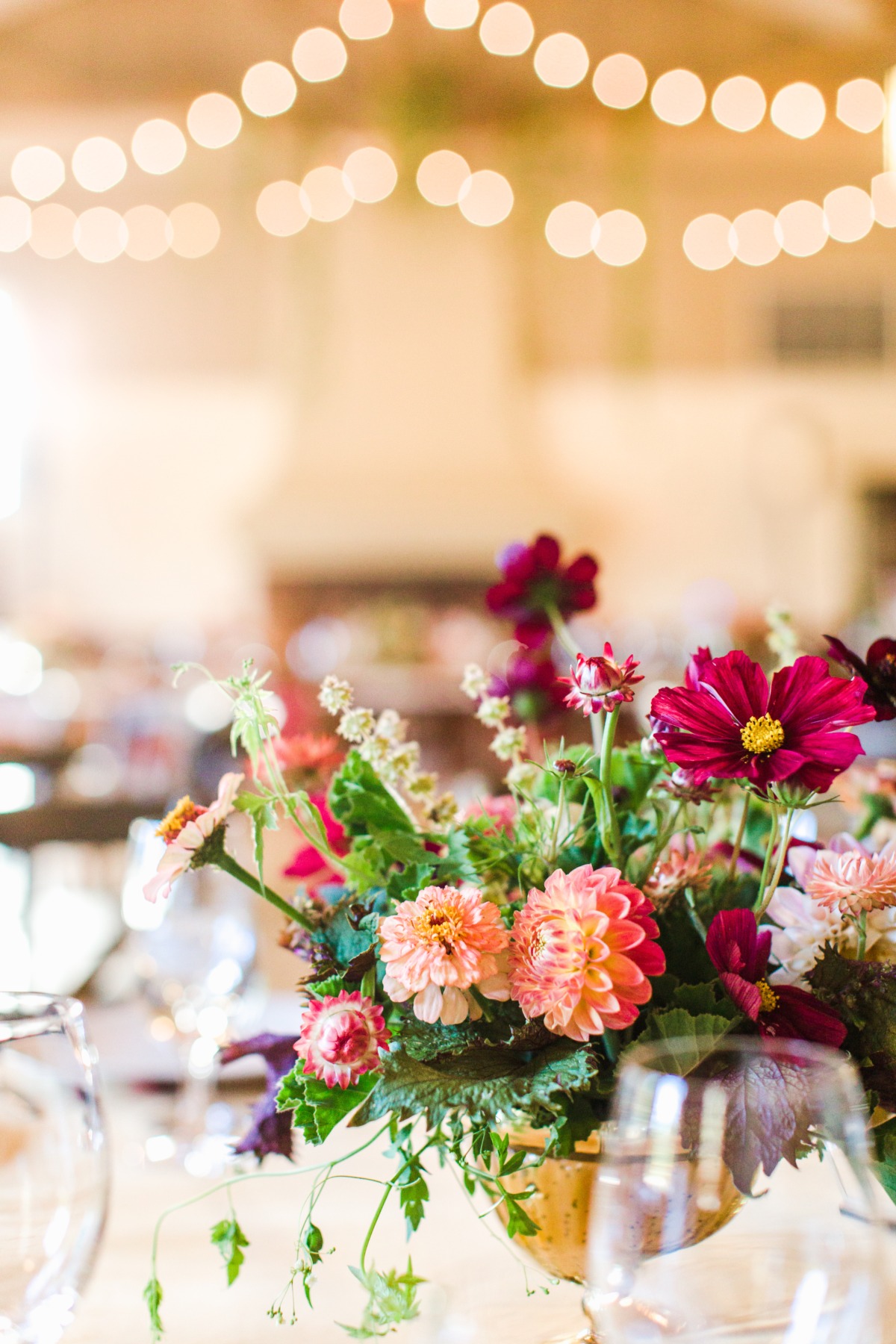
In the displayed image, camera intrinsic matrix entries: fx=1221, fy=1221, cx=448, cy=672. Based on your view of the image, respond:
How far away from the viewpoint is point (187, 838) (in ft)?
1.64

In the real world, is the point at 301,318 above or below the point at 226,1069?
above

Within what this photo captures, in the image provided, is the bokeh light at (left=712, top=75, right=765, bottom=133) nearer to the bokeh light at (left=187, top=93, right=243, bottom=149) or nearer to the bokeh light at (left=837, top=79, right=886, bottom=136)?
the bokeh light at (left=837, top=79, right=886, bottom=136)

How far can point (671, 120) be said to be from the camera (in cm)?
621

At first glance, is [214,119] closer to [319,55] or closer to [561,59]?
[319,55]

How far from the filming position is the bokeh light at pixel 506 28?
4926mm

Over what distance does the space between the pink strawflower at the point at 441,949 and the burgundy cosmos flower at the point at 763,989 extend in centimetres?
8

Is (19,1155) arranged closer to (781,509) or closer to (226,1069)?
(226,1069)

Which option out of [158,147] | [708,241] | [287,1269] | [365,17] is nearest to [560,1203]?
[287,1269]

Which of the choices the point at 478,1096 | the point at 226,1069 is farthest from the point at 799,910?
the point at 226,1069

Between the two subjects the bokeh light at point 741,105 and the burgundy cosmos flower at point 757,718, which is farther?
the bokeh light at point 741,105

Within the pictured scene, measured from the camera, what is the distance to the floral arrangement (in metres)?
0.44

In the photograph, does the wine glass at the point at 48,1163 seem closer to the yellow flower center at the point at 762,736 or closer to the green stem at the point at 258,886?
the green stem at the point at 258,886

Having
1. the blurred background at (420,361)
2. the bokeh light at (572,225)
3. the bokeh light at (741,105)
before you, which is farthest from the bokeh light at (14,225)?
the bokeh light at (741,105)

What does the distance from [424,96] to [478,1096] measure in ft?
24.3
